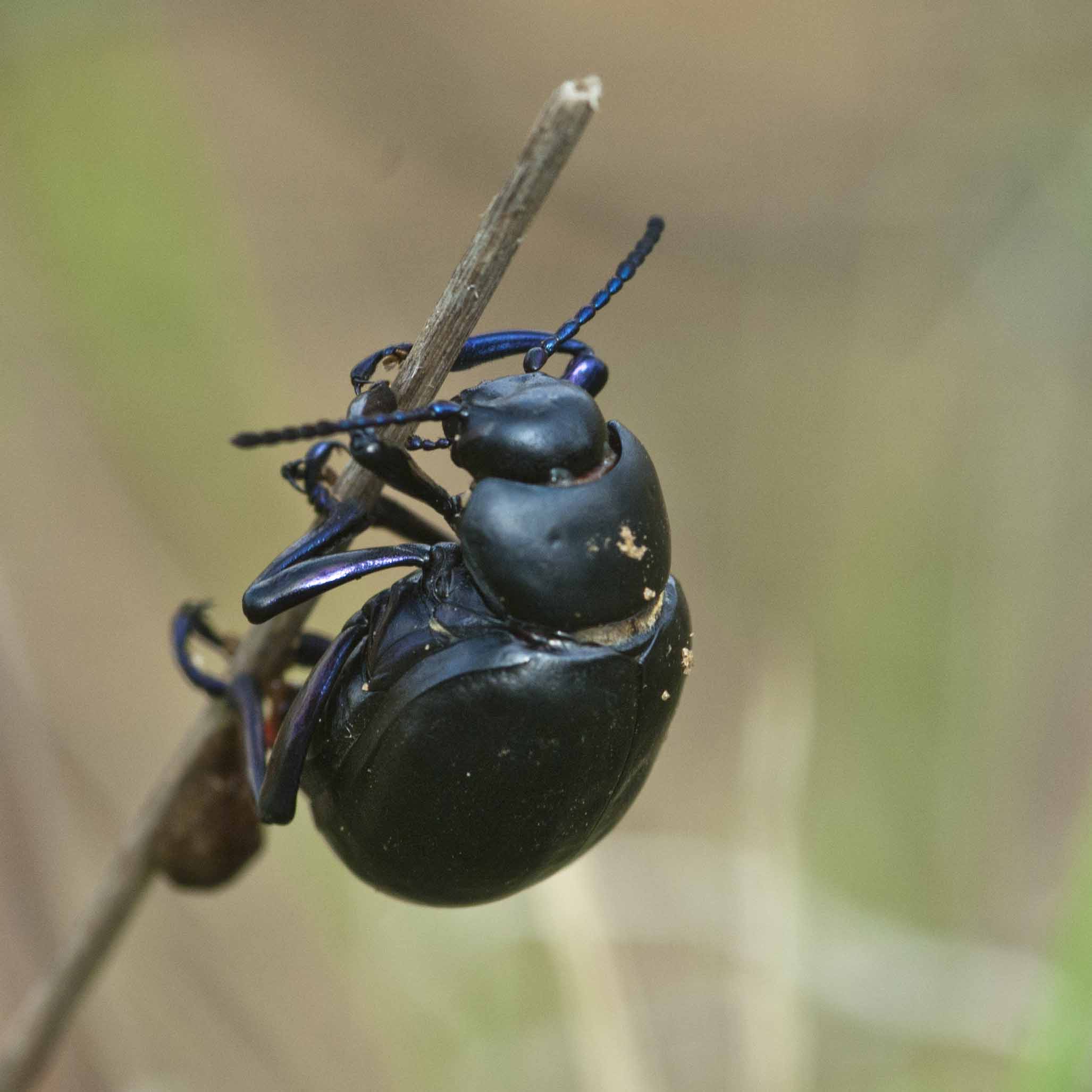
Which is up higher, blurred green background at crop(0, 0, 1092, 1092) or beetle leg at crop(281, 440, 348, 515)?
beetle leg at crop(281, 440, 348, 515)

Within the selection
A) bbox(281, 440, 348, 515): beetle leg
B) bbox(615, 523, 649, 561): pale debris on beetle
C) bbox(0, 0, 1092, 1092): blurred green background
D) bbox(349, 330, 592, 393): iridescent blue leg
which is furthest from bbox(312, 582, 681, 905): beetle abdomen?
bbox(0, 0, 1092, 1092): blurred green background

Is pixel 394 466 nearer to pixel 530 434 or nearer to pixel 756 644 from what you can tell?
pixel 530 434

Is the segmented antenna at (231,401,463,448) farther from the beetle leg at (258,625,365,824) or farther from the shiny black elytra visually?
the beetle leg at (258,625,365,824)

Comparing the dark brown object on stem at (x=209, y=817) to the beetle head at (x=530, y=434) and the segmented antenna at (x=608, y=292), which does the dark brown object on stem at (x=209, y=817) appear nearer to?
the beetle head at (x=530, y=434)

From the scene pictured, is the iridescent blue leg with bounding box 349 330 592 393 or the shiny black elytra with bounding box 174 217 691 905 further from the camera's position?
the iridescent blue leg with bounding box 349 330 592 393

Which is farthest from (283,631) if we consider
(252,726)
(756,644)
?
(756,644)

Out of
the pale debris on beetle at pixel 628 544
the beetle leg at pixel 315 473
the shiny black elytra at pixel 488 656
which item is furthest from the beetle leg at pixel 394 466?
the pale debris on beetle at pixel 628 544

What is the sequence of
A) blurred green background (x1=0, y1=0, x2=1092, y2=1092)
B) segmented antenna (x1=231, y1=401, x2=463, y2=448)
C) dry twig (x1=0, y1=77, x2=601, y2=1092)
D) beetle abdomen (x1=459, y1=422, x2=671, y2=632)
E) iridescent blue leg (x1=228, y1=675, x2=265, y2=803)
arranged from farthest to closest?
blurred green background (x1=0, y1=0, x2=1092, y2=1092) < iridescent blue leg (x1=228, y1=675, x2=265, y2=803) < beetle abdomen (x1=459, y1=422, x2=671, y2=632) < segmented antenna (x1=231, y1=401, x2=463, y2=448) < dry twig (x1=0, y1=77, x2=601, y2=1092)
